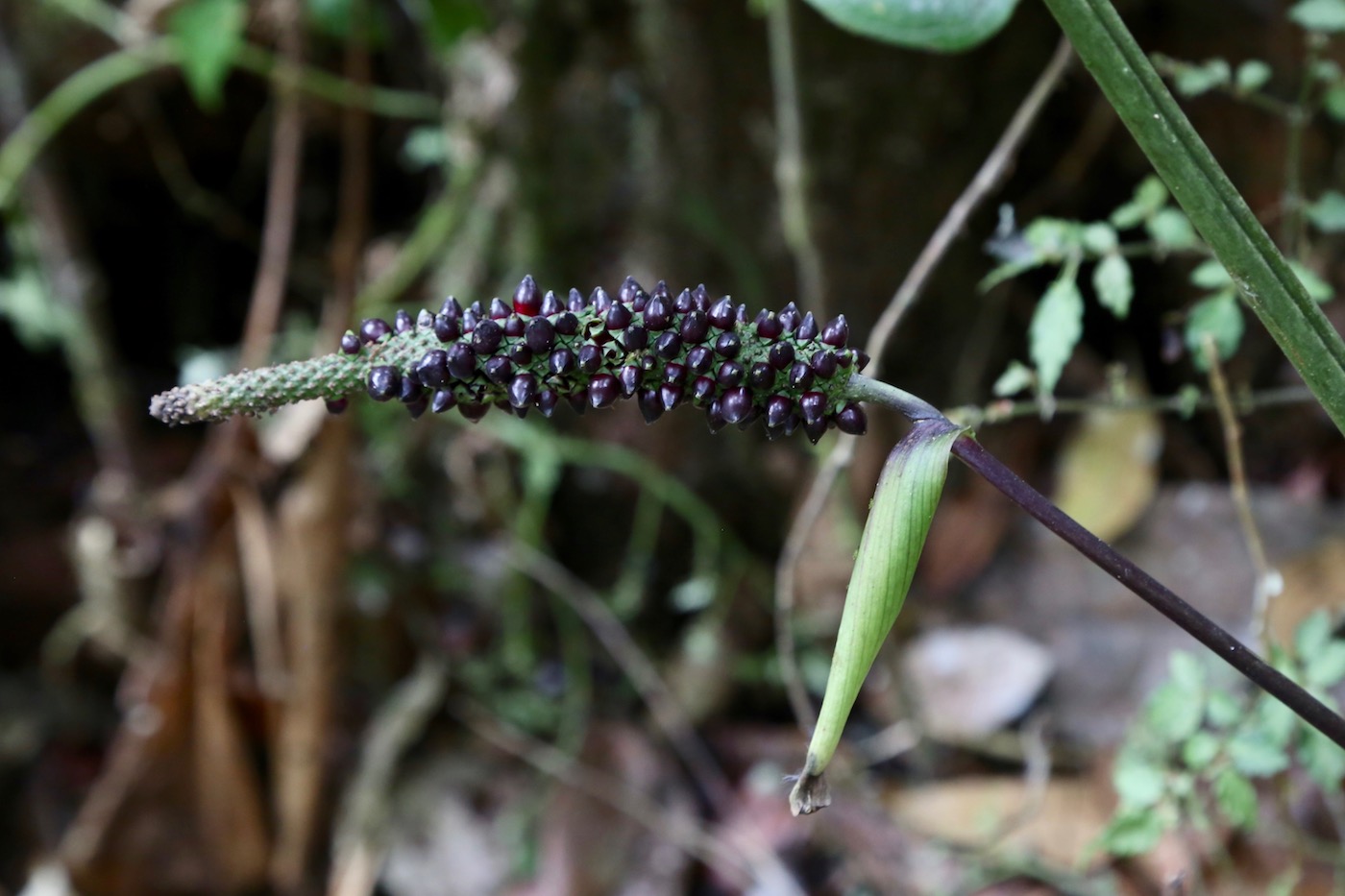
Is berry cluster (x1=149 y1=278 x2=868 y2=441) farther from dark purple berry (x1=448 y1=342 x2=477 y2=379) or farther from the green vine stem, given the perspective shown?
the green vine stem

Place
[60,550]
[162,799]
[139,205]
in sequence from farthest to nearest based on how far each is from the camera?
[139,205] → [60,550] → [162,799]

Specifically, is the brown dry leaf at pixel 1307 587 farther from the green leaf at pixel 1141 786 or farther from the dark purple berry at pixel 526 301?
the dark purple berry at pixel 526 301

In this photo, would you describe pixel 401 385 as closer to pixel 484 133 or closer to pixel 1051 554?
pixel 484 133

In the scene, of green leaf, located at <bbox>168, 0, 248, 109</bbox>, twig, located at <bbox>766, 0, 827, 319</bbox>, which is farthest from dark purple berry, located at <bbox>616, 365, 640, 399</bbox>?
green leaf, located at <bbox>168, 0, 248, 109</bbox>

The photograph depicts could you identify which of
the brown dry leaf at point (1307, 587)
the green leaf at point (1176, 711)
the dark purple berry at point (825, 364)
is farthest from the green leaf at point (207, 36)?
the brown dry leaf at point (1307, 587)

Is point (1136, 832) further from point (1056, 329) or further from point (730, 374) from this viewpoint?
point (730, 374)

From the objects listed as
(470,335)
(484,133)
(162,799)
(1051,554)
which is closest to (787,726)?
(1051,554)
